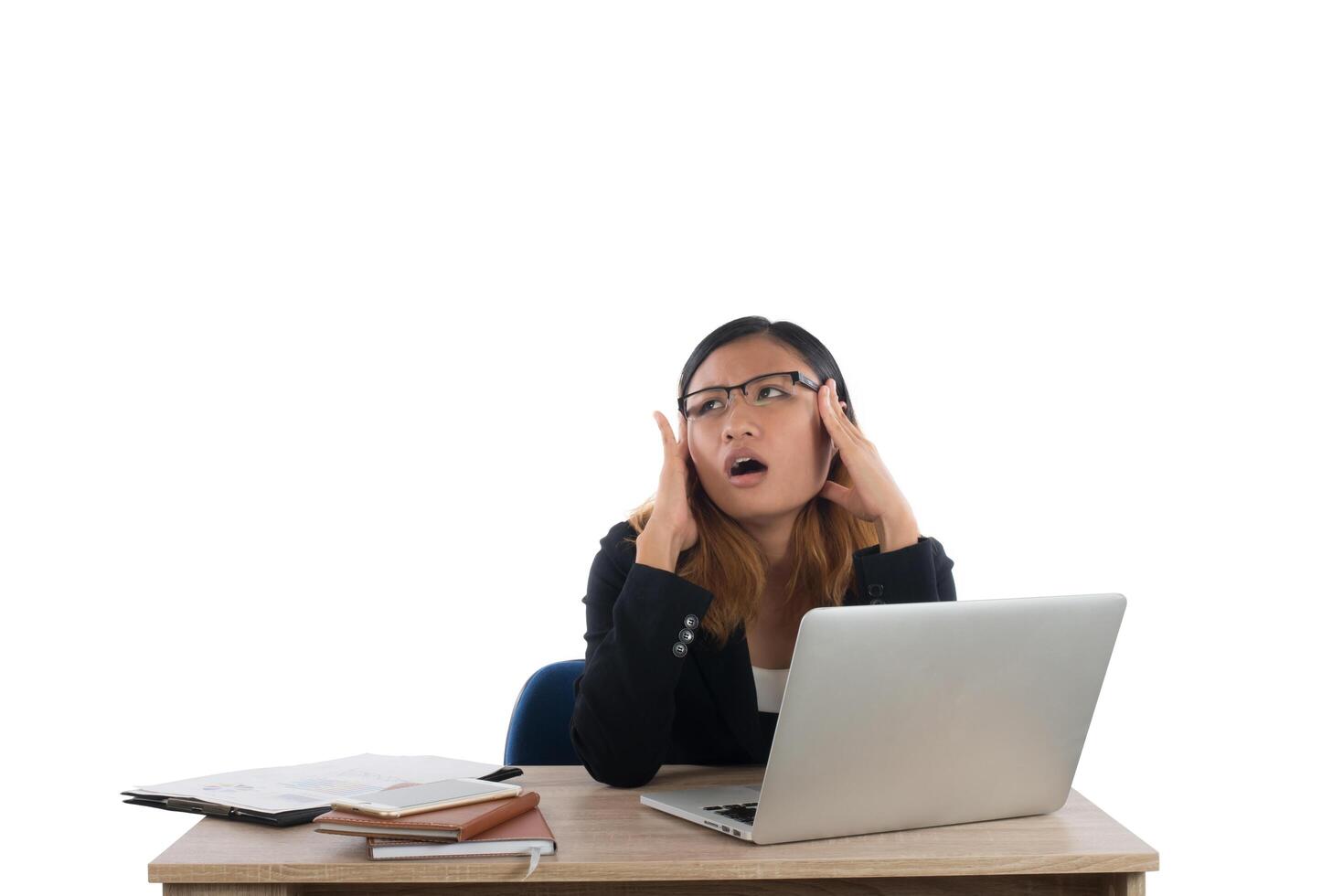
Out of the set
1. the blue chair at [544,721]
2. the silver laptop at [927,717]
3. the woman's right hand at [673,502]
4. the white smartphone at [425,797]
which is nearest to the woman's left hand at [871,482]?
the woman's right hand at [673,502]

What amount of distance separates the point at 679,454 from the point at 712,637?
33 centimetres

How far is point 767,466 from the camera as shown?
7.16ft

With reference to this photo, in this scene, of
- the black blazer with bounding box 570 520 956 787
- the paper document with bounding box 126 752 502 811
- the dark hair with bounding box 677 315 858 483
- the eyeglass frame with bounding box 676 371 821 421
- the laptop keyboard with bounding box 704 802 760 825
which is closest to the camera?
the laptop keyboard with bounding box 704 802 760 825

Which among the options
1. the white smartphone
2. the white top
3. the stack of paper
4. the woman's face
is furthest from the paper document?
the woman's face

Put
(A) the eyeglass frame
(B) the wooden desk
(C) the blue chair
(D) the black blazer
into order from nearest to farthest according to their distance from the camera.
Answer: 1. (B) the wooden desk
2. (D) the black blazer
3. (A) the eyeglass frame
4. (C) the blue chair

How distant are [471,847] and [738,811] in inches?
14.5

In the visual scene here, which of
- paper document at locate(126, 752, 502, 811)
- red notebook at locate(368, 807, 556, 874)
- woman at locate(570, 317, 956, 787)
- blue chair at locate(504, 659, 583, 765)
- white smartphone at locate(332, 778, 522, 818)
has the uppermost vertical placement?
woman at locate(570, 317, 956, 787)

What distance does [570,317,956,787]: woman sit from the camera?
6.58ft

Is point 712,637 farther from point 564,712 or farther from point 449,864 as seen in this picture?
point 449,864

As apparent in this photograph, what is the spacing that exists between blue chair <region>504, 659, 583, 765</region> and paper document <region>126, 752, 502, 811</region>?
408 mm

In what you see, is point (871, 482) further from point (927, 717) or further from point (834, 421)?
point (927, 717)

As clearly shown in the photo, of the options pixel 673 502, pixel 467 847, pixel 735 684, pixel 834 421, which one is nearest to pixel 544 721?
pixel 735 684

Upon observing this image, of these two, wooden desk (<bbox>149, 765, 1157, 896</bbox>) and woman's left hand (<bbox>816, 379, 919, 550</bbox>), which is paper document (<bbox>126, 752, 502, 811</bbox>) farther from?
woman's left hand (<bbox>816, 379, 919, 550</bbox>)

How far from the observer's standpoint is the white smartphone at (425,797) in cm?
150
